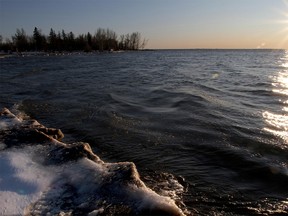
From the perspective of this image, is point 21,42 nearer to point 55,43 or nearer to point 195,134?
point 55,43

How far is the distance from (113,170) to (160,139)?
10.8ft

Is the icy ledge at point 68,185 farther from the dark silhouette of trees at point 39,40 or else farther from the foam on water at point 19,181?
the dark silhouette of trees at point 39,40

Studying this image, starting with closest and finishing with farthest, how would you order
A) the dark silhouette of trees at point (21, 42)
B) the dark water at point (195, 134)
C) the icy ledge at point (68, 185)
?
the icy ledge at point (68, 185) < the dark water at point (195, 134) < the dark silhouette of trees at point (21, 42)

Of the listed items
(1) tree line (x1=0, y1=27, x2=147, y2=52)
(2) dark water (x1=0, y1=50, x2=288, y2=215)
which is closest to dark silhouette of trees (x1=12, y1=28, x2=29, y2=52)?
(1) tree line (x1=0, y1=27, x2=147, y2=52)

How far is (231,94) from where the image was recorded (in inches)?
564

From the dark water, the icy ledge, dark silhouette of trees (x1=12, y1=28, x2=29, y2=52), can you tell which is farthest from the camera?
dark silhouette of trees (x1=12, y1=28, x2=29, y2=52)

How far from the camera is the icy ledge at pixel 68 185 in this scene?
12.8ft

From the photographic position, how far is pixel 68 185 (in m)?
4.45

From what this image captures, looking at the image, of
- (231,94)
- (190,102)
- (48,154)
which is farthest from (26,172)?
(231,94)

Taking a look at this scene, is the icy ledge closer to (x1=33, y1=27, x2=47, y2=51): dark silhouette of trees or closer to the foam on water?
the foam on water

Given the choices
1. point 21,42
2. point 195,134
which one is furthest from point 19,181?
point 21,42

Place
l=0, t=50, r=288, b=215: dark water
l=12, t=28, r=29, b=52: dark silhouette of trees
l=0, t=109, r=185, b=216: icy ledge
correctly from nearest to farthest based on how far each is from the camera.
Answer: l=0, t=109, r=185, b=216: icy ledge, l=0, t=50, r=288, b=215: dark water, l=12, t=28, r=29, b=52: dark silhouette of trees

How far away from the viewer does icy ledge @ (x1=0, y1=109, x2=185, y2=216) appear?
12.8ft

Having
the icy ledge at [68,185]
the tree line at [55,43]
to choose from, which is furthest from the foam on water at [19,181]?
the tree line at [55,43]
